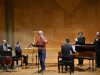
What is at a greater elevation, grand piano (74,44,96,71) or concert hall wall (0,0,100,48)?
concert hall wall (0,0,100,48)

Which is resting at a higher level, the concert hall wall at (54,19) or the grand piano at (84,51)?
the concert hall wall at (54,19)

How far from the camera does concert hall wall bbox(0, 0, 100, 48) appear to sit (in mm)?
19516

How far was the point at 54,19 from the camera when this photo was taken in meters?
19.6

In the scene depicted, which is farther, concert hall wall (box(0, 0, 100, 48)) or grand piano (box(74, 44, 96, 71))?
concert hall wall (box(0, 0, 100, 48))

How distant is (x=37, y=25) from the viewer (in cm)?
1958

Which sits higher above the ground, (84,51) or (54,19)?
(54,19)

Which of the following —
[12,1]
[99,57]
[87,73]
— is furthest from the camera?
[12,1]

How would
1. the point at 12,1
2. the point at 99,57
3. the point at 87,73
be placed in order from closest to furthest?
the point at 87,73, the point at 99,57, the point at 12,1

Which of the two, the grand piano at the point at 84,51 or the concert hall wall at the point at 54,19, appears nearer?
the grand piano at the point at 84,51

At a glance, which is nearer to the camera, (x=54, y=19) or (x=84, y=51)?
(x=84, y=51)

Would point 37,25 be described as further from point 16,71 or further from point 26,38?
point 16,71

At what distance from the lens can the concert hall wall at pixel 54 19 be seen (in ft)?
64.0

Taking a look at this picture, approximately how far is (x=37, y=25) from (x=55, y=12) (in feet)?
4.51

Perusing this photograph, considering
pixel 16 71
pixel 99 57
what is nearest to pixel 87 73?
pixel 99 57
